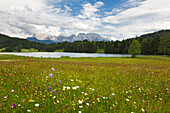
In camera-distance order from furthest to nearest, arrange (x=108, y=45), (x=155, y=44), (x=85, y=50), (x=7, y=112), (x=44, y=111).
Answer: (x=85, y=50) < (x=108, y=45) < (x=155, y=44) < (x=44, y=111) < (x=7, y=112)

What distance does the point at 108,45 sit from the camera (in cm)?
17925

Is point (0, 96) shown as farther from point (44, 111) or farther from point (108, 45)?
point (108, 45)

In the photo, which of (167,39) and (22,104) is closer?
(22,104)

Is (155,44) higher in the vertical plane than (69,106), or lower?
higher

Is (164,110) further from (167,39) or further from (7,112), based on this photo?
(167,39)

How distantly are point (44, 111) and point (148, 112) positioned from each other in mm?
3743

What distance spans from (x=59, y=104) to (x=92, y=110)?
1226mm

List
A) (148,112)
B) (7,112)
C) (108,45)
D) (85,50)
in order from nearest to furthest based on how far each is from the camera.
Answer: (7,112)
(148,112)
(108,45)
(85,50)

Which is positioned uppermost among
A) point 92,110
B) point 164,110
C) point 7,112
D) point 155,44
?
point 155,44

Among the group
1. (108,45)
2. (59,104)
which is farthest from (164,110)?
(108,45)

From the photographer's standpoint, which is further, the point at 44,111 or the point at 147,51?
the point at 147,51

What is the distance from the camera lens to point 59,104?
3748 mm

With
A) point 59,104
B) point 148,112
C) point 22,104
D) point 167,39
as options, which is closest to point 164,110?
point 148,112

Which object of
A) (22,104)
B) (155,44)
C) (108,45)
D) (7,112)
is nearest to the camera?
(7,112)
